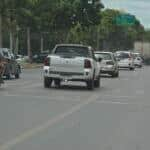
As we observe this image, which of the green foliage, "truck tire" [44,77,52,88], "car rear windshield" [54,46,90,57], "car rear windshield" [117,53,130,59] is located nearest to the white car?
"car rear windshield" [117,53,130,59]

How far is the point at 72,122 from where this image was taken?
15.6 m

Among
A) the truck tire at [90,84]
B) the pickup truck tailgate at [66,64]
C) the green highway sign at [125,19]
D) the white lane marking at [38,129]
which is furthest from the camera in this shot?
the green highway sign at [125,19]

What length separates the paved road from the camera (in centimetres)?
1202

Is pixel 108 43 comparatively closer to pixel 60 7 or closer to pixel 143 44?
pixel 143 44

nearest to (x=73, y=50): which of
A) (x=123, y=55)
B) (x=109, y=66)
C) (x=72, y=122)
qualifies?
(x=72, y=122)

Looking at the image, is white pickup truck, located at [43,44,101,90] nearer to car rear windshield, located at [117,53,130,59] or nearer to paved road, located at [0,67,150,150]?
paved road, located at [0,67,150,150]

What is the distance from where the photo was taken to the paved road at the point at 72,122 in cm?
1202

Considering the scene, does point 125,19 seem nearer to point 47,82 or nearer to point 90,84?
point 90,84

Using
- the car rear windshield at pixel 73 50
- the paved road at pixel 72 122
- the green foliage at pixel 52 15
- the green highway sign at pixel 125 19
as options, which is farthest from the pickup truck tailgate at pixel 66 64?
the green highway sign at pixel 125 19

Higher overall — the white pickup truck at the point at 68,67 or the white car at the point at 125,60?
the white pickup truck at the point at 68,67

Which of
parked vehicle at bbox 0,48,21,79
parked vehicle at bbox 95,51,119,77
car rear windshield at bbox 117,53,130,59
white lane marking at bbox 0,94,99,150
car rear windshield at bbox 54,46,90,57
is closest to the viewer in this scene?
white lane marking at bbox 0,94,99,150

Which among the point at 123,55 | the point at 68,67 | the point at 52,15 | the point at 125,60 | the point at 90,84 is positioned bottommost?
the point at 125,60

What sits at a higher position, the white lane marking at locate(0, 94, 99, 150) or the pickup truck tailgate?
the pickup truck tailgate

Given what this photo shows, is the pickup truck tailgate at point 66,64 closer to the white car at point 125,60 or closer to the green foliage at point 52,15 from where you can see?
the green foliage at point 52,15
